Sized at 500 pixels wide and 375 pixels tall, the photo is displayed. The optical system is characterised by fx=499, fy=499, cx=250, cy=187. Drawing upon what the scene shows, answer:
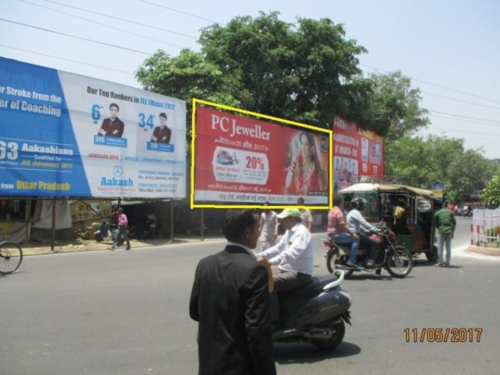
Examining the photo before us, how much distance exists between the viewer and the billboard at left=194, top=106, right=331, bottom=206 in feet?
67.9

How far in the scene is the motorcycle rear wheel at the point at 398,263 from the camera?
10.2 meters

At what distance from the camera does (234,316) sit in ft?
8.59

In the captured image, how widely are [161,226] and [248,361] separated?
72.1 ft

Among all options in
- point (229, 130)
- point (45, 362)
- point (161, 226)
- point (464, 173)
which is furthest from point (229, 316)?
point (464, 173)

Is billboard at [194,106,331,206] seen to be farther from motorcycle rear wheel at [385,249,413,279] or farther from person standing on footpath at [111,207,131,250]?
motorcycle rear wheel at [385,249,413,279]

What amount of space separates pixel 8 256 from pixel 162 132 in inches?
415

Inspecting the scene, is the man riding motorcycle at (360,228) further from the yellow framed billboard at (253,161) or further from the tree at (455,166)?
the tree at (455,166)

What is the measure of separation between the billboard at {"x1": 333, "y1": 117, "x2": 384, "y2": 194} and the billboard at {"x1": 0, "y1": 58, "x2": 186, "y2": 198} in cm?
1532

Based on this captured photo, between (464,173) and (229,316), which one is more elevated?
(464,173)

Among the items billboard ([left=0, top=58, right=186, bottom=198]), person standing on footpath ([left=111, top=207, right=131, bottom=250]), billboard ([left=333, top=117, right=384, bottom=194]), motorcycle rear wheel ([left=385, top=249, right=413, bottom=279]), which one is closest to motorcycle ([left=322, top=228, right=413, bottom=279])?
motorcycle rear wheel ([left=385, top=249, right=413, bottom=279])

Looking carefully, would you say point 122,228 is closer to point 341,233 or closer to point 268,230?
point 268,230

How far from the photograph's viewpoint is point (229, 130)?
71.8ft

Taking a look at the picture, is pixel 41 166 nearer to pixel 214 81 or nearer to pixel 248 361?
pixel 214 81
